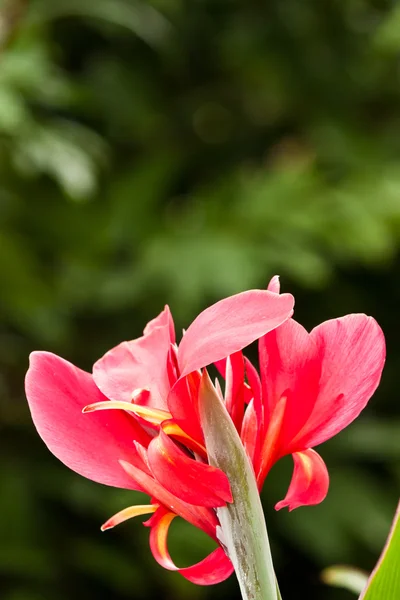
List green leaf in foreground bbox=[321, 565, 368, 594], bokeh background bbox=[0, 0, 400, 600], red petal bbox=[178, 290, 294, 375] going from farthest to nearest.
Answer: bokeh background bbox=[0, 0, 400, 600] → green leaf in foreground bbox=[321, 565, 368, 594] → red petal bbox=[178, 290, 294, 375]

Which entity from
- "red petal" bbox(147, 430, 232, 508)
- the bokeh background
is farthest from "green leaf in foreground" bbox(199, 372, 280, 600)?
the bokeh background

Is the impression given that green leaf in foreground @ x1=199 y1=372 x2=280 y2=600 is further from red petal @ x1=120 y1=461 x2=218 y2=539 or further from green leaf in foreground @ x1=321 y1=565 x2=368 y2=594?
green leaf in foreground @ x1=321 y1=565 x2=368 y2=594

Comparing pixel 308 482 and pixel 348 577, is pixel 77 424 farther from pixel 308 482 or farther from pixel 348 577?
pixel 348 577

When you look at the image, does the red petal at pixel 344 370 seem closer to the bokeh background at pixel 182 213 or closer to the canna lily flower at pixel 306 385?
the canna lily flower at pixel 306 385

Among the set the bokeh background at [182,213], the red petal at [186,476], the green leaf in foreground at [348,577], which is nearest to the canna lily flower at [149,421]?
the red petal at [186,476]

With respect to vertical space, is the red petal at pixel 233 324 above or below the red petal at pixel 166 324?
below

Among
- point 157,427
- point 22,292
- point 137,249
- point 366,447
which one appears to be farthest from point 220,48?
point 157,427

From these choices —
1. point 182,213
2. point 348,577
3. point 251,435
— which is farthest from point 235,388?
point 182,213
